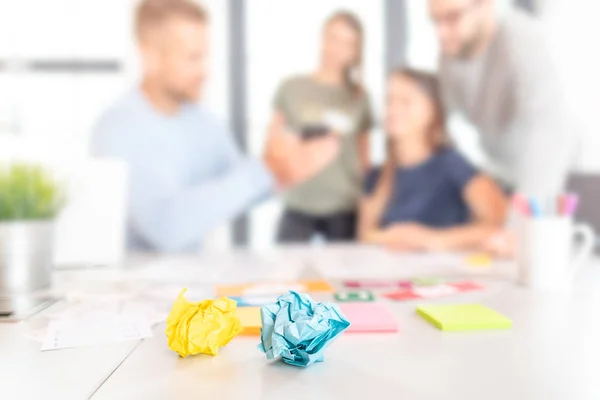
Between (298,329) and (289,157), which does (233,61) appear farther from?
(298,329)

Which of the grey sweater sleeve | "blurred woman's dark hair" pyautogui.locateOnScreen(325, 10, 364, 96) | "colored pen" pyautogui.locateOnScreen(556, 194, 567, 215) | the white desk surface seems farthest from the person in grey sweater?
the white desk surface

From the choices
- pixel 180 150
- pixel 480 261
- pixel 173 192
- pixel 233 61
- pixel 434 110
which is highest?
pixel 233 61

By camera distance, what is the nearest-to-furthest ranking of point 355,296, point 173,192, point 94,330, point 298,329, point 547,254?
point 298,329, point 94,330, point 355,296, point 547,254, point 173,192

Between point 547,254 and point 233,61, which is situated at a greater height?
point 233,61

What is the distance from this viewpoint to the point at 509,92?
4.44 ft

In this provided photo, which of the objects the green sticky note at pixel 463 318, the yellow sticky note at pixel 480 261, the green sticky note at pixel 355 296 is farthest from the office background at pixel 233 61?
the green sticky note at pixel 463 318

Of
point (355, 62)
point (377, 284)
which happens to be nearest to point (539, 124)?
point (355, 62)

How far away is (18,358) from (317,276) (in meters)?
0.50

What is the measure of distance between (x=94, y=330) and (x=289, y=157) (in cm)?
86

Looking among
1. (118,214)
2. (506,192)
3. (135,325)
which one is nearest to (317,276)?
(135,325)

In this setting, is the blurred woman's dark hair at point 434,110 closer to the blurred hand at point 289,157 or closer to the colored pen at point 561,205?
the blurred hand at point 289,157

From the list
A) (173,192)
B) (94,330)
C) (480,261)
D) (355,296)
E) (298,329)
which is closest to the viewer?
(298,329)

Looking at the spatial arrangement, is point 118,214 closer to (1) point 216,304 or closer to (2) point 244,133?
(2) point 244,133

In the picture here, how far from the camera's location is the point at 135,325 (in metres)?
0.59
